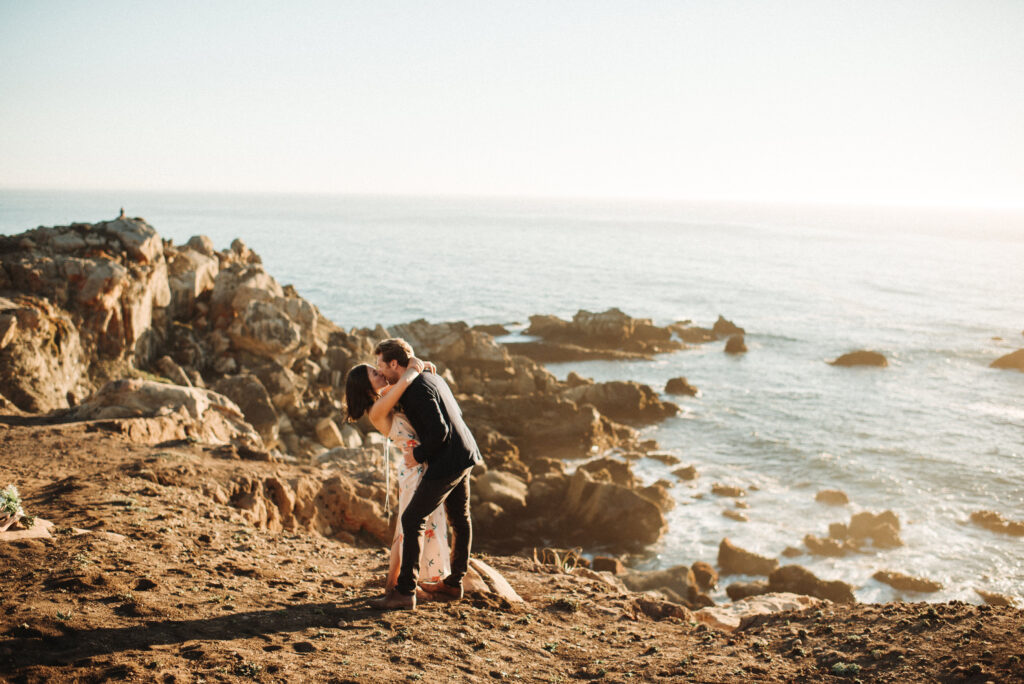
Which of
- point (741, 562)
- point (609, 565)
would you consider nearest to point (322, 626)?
point (609, 565)

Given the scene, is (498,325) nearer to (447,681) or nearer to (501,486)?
(501,486)

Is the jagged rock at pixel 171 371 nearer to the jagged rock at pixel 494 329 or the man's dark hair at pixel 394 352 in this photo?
the man's dark hair at pixel 394 352

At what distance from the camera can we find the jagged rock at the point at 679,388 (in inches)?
1388

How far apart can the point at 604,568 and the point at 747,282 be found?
71077mm

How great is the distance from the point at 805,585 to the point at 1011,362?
37558 millimetres

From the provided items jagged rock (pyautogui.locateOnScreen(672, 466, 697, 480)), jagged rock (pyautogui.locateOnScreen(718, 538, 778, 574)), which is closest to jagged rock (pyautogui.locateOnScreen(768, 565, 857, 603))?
jagged rock (pyautogui.locateOnScreen(718, 538, 778, 574))

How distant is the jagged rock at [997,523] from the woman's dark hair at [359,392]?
890 inches

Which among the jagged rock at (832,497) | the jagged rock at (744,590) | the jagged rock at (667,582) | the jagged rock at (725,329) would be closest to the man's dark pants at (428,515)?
the jagged rock at (667,582)

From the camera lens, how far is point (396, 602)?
6008 millimetres

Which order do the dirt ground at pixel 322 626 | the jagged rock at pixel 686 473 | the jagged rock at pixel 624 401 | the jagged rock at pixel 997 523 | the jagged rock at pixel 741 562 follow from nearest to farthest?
the dirt ground at pixel 322 626 < the jagged rock at pixel 741 562 < the jagged rock at pixel 997 523 < the jagged rock at pixel 686 473 < the jagged rock at pixel 624 401

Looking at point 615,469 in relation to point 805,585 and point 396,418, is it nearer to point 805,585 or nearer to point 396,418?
point 805,585

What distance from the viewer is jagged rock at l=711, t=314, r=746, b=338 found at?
5087 cm

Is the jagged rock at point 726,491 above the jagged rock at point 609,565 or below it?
below

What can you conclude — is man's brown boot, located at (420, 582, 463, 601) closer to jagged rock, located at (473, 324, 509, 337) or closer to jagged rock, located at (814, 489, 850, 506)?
jagged rock, located at (814, 489, 850, 506)
